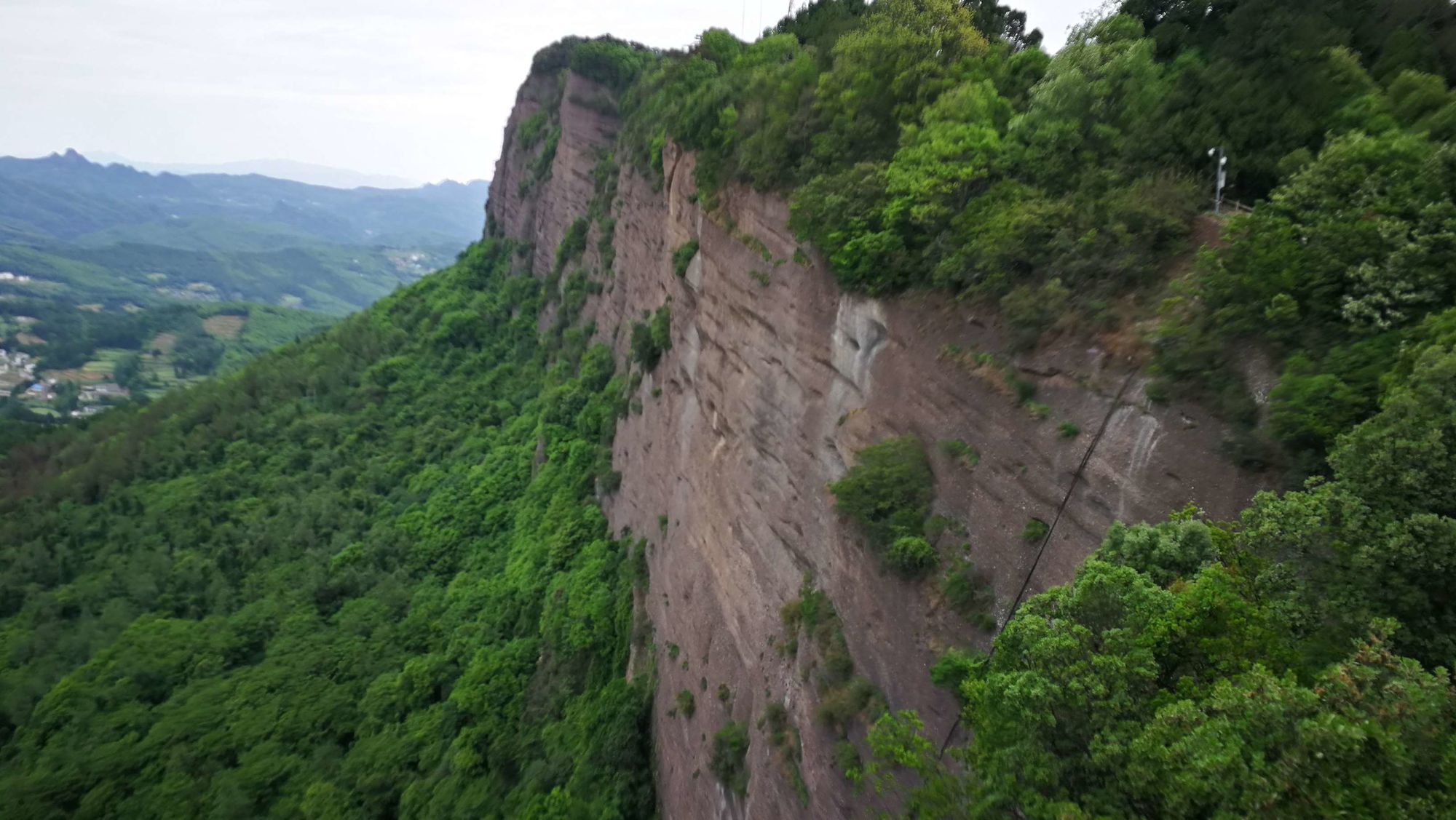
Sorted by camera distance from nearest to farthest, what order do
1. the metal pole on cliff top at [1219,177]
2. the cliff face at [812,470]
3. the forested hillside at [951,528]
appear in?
the forested hillside at [951,528], the cliff face at [812,470], the metal pole on cliff top at [1219,177]

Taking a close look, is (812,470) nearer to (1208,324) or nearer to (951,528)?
(951,528)

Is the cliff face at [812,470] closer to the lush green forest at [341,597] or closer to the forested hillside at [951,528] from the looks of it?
the forested hillside at [951,528]

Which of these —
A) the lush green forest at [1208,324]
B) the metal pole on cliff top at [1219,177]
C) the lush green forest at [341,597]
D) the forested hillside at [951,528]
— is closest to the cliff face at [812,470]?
the forested hillside at [951,528]

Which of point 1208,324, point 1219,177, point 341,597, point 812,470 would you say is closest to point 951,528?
point 812,470

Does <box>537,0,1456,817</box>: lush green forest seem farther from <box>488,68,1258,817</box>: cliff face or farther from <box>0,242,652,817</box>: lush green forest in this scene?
<box>0,242,652,817</box>: lush green forest

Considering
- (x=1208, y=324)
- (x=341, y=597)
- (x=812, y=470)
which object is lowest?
(x=341, y=597)

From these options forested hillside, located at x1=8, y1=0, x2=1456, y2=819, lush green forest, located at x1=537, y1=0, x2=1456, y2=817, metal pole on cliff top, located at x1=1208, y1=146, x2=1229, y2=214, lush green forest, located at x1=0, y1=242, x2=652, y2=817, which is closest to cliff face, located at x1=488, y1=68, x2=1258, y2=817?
forested hillside, located at x1=8, y1=0, x2=1456, y2=819
